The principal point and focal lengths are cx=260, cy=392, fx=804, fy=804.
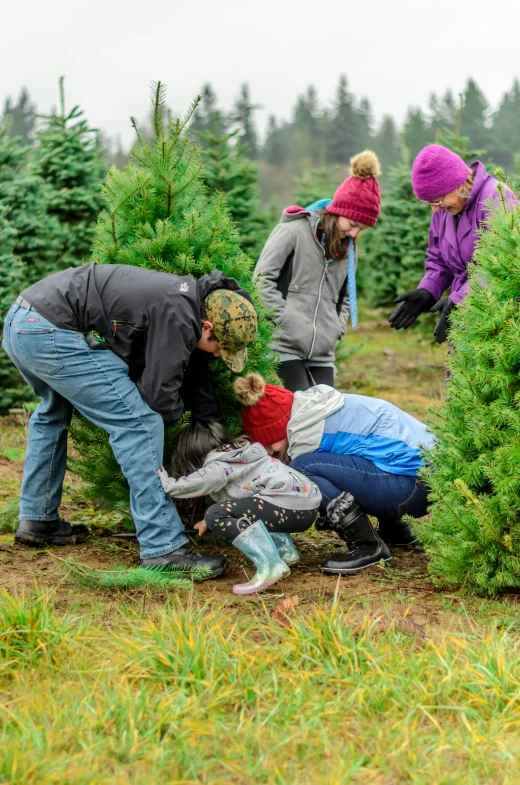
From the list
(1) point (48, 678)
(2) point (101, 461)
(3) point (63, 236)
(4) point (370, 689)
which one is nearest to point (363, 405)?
(2) point (101, 461)

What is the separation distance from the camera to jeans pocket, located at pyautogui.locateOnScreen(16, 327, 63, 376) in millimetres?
3693

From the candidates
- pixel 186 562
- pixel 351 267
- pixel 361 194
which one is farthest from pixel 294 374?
pixel 186 562

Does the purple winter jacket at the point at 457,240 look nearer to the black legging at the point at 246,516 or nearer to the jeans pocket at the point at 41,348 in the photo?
the black legging at the point at 246,516

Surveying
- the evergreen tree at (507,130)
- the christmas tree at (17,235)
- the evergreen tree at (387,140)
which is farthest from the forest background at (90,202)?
the evergreen tree at (387,140)

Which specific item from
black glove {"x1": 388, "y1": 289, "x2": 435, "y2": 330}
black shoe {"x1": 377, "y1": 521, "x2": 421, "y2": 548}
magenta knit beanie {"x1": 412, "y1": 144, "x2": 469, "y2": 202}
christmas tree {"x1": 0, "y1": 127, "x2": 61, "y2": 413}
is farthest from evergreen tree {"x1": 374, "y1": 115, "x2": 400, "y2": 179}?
black shoe {"x1": 377, "y1": 521, "x2": 421, "y2": 548}

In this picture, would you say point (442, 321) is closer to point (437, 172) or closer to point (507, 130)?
point (437, 172)

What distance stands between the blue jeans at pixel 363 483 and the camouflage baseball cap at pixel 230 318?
74cm

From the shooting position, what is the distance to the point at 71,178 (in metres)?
9.47

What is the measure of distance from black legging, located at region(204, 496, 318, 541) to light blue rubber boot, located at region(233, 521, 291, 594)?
0.11 feet

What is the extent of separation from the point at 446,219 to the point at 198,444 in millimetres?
2304

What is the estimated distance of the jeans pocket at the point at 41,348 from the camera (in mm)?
3693

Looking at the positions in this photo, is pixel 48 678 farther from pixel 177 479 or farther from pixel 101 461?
pixel 101 461

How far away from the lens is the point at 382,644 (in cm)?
288

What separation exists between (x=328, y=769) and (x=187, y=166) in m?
2.89
